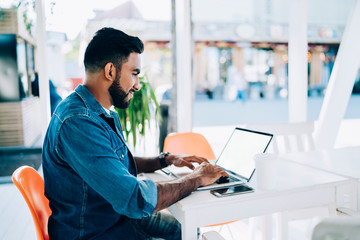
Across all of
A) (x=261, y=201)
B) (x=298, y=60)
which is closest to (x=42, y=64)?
(x=261, y=201)

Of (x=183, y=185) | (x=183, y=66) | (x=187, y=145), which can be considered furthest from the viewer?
(x=183, y=66)

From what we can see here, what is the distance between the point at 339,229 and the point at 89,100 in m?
1.02

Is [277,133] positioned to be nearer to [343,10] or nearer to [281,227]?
[281,227]

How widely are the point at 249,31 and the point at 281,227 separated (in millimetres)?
12039

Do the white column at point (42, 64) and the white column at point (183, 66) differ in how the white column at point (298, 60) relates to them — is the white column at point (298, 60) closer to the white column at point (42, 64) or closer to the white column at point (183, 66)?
the white column at point (183, 66)

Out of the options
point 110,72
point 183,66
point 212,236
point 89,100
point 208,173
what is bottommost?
point 212,236

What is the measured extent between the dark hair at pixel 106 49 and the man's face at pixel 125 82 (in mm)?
32

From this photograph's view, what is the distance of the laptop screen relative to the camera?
4.99ft

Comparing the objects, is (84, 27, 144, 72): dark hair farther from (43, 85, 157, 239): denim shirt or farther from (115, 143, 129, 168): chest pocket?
(115, 143, 129, 168): chest pocket

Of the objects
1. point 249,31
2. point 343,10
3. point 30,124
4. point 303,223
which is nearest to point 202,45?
point 249,31

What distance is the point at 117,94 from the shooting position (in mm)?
1445

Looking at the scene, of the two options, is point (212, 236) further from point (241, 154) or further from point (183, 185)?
point (241, 154)

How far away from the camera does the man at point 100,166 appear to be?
1.15m

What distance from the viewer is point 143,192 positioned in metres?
1.19
